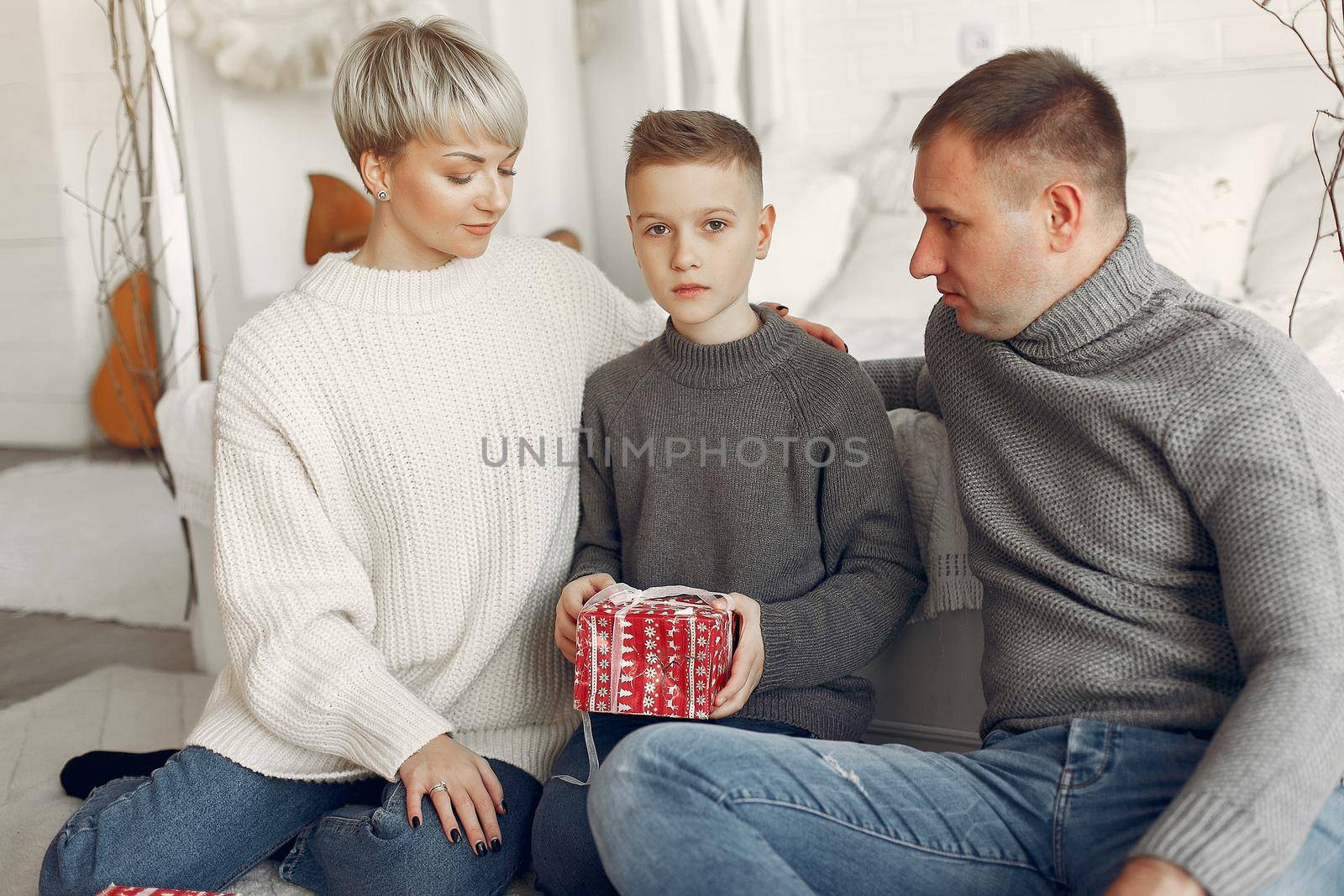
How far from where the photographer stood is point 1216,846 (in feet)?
2.65

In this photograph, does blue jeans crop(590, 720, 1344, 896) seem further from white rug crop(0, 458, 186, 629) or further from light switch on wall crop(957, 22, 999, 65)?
light switch on wall crop(957, 22, 999, 65)

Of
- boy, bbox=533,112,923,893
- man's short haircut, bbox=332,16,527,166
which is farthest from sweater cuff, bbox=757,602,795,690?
man's short haircut, bbox=332,16,527,166

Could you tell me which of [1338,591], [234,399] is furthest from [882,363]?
[234,399]

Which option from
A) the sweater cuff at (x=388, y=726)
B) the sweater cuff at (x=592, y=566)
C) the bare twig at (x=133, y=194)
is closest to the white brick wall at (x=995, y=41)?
the bare twig at (x=133, y=194)

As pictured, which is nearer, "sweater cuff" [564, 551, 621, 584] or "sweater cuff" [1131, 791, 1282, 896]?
"sweater cuff" [1131, 791, 1282, 896]

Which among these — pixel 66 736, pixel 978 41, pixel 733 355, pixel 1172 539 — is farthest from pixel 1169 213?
pixel 66 736

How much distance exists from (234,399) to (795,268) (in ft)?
4.35

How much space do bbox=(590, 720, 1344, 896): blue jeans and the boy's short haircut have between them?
624mm

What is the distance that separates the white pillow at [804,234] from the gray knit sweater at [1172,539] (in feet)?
3.74

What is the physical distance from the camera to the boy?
4.23 ft

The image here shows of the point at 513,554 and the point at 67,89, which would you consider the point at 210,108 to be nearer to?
the point at 67,89

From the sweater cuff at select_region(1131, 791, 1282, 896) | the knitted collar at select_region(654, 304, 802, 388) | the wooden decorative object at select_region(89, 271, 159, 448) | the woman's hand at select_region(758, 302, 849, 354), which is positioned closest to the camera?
the sweater cuff at select_region(1131, 791, 1282, 896)

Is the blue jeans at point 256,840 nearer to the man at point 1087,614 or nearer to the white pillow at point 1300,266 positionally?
the man at point 1087,614

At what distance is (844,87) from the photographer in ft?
9.60
